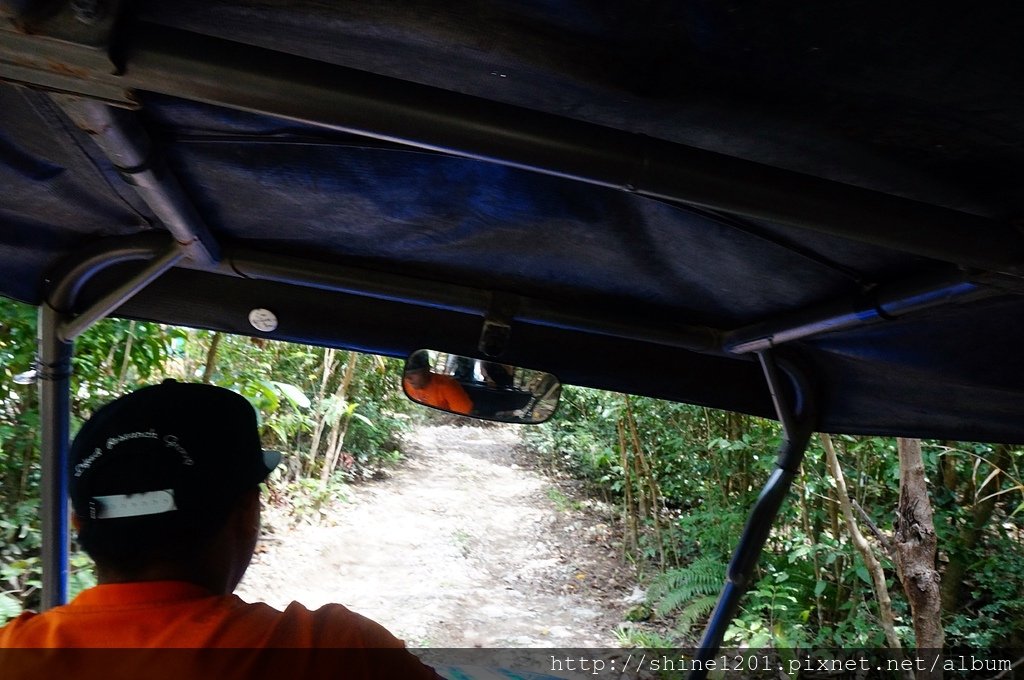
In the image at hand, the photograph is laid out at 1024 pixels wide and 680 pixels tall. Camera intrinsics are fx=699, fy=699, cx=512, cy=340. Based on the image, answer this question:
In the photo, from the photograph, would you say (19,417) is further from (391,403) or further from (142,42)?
(391,403)

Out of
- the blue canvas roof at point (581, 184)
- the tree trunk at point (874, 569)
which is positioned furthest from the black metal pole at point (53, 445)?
the tree trunk at point (874, 569)

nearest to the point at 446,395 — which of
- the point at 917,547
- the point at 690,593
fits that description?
the point at 917,547

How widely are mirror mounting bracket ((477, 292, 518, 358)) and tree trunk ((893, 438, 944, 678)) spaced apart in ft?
11.5

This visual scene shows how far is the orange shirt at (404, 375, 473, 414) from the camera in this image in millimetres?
2338

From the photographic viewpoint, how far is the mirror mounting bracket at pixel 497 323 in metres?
2.26

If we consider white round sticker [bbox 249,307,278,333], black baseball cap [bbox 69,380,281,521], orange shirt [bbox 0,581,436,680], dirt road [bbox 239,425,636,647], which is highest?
white round sticker [bbox 249,307,278,333]

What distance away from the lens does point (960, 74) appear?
0.99m

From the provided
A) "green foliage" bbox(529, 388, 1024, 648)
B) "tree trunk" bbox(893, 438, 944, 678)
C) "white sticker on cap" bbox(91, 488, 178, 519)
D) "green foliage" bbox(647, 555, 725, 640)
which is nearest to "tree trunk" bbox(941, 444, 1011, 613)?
"green foliage" bbox(529, 388, 1024, 648)

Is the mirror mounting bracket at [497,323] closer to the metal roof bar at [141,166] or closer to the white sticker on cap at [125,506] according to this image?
the metal roof bar at [141,166]

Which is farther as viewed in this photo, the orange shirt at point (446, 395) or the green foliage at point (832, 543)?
the green foliage at point (832, 543)

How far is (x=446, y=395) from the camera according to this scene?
2.35 meters

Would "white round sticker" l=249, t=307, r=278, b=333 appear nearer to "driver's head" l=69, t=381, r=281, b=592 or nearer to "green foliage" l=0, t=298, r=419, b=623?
"driver's head" l=69, t=381, r=281, b=592

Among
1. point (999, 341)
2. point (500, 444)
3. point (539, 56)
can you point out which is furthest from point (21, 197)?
point (500, 444)

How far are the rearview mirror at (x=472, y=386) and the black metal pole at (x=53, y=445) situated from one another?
1.03 metres
